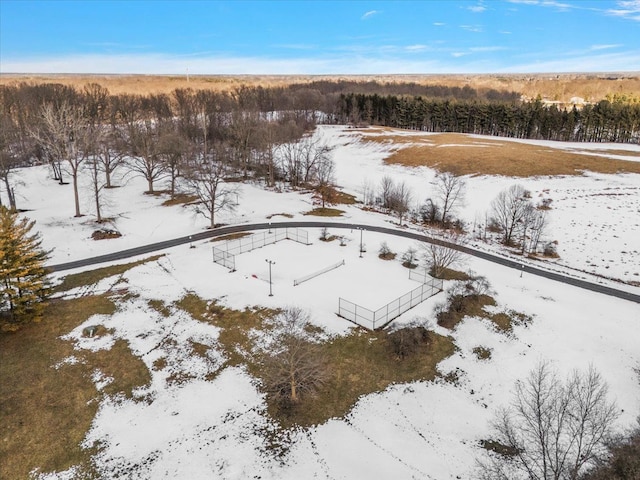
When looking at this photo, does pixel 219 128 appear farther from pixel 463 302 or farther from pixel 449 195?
pixel 463 302

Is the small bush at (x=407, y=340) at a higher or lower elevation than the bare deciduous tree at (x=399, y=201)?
lower

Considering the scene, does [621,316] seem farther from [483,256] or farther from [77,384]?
[77,384]

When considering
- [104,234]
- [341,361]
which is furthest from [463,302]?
[104,234]

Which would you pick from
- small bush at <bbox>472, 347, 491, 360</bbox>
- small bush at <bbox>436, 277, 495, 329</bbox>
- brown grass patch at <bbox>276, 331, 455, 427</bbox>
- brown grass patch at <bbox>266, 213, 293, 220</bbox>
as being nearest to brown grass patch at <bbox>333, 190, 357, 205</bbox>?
brown grass patch at <bbox>266, 213, 293, 220</bbox>

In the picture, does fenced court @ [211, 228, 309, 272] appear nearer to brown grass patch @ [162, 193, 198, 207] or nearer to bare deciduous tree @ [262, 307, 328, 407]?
bare deciduous tree @ [262, 307, 328, 407]

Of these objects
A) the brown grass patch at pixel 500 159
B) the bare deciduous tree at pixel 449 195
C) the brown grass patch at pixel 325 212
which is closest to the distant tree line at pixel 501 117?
the brown grass patch at pixel 500 159

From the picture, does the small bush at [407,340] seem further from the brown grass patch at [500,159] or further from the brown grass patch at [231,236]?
the brown grass patch at [500,159]

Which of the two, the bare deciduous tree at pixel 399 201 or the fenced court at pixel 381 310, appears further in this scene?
the bare deciduous tree at pixel 399 201
